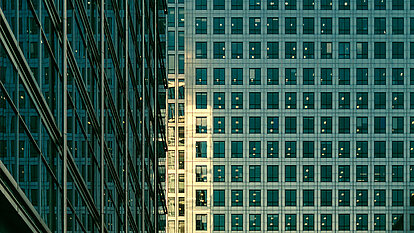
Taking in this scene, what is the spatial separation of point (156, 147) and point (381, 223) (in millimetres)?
61293

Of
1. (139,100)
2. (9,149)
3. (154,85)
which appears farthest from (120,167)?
(9,149)

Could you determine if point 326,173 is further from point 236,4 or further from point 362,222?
point 236,4

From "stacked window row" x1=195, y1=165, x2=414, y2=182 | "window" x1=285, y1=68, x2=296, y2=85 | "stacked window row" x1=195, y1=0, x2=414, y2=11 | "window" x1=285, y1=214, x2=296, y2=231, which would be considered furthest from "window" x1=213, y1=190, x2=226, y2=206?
"stacked window row" x1=195, y1=0, x2=414, y2=11

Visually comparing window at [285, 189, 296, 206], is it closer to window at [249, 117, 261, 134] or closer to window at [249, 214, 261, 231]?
window at [249, 214, 261, 231]

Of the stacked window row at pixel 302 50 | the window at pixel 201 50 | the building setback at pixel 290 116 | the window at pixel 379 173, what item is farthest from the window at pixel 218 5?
the window at pixel 379 173

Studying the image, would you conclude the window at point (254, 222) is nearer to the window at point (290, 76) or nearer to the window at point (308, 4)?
the window at point (290, 76)

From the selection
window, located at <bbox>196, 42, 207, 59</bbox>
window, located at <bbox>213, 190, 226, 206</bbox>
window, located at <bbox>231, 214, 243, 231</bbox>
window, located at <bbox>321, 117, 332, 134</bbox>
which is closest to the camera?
window, located at <bbox>231, 214, 243, 231</bbox>

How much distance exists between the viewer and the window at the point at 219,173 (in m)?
102

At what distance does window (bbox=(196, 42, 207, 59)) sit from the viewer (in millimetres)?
103750

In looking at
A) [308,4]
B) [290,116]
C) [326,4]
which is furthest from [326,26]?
[290,116]

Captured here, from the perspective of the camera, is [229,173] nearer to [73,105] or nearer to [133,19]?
[133,19]

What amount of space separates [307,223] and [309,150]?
930 cm

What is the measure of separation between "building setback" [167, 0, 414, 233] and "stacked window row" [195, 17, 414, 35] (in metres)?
0.13

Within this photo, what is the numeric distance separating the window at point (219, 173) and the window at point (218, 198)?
152 cm
